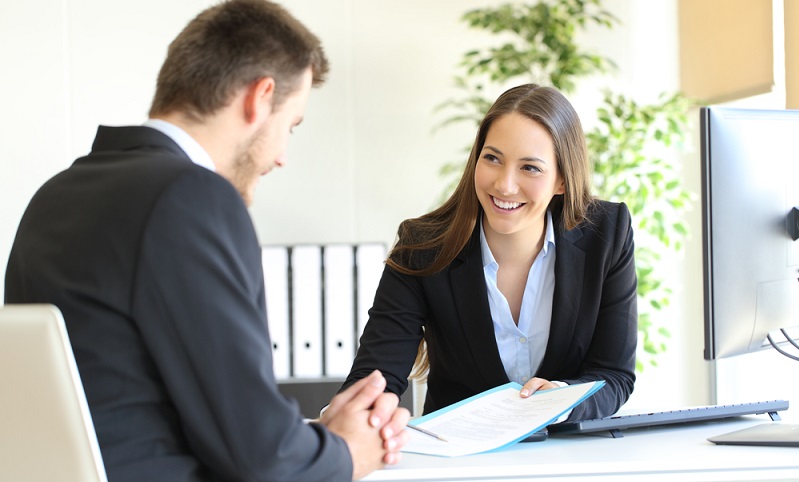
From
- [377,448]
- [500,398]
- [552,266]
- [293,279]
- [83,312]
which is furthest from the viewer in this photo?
[293,279]

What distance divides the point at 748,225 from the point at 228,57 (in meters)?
0.92

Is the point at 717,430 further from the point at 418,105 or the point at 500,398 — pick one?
the point at 418,105

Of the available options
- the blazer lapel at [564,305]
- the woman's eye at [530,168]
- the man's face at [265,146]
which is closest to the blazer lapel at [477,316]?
the blazer lapel at [564,305]

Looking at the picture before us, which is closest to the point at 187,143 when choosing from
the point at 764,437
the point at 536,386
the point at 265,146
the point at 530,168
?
the point at 265,146

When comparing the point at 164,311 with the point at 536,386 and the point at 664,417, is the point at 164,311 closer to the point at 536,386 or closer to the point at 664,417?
the point at 536,386

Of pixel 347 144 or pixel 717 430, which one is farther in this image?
pixel 347 144

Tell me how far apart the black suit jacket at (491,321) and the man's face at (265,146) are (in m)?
0.69

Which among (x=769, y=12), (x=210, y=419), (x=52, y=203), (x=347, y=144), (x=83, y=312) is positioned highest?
(x=769, y=12)

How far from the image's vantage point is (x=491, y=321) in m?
1.83

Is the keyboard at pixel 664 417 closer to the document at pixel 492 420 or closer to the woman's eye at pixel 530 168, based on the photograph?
the document at pixel 492 420

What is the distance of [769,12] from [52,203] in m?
2.80

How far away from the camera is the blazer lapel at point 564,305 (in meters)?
1.82

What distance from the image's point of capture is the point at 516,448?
4.67 feet

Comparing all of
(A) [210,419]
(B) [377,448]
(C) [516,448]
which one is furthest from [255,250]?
(C) [516,448]
